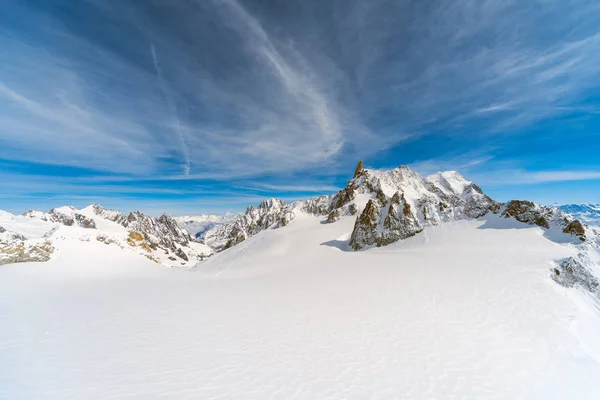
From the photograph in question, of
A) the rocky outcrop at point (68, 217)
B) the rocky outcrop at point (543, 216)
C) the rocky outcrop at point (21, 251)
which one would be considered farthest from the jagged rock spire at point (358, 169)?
the rocky outcrop at point (68, 217)

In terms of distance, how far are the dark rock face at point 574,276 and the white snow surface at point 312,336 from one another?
814 millimetres

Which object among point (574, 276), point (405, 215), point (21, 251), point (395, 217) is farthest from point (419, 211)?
point (21, 251)

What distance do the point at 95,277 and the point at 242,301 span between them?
1592 cm

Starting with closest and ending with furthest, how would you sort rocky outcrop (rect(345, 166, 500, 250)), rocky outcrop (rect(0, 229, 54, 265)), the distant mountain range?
rocky outcrop (rect(0, 229, 54, 265)) → the distant mountain range → rocky outcrop (rect(345, 166, 500, 250))

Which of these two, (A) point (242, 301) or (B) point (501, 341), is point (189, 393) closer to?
(A) point (242, 301)

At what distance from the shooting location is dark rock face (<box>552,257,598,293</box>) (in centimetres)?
1694

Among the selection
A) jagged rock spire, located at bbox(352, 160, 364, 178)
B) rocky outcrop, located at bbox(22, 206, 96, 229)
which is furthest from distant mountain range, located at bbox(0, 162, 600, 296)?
rocky outcrop, located at bbox(22, 206, 96, 229)

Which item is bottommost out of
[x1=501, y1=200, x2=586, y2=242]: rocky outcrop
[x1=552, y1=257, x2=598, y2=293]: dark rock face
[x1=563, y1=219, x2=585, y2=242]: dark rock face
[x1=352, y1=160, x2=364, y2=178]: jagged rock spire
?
[x1=552, y1=257, x2=598, y2=293]: dark rock face

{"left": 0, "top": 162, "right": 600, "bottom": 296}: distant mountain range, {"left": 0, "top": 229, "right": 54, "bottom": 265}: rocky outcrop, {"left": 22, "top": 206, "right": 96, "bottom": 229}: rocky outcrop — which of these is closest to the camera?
{"left": 0, "top": 229, "right": 54, "bottom": 265}: rocky outcrop

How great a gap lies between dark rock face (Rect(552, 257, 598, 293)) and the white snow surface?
814 mm

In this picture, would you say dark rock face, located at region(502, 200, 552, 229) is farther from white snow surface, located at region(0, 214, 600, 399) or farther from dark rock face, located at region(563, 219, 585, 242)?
white snow surface, located at region(0, 214, 600, 399)

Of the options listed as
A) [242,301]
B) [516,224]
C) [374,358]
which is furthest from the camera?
[516,224]

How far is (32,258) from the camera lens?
2258cm

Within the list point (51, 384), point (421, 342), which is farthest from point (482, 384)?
point (51, 384)
